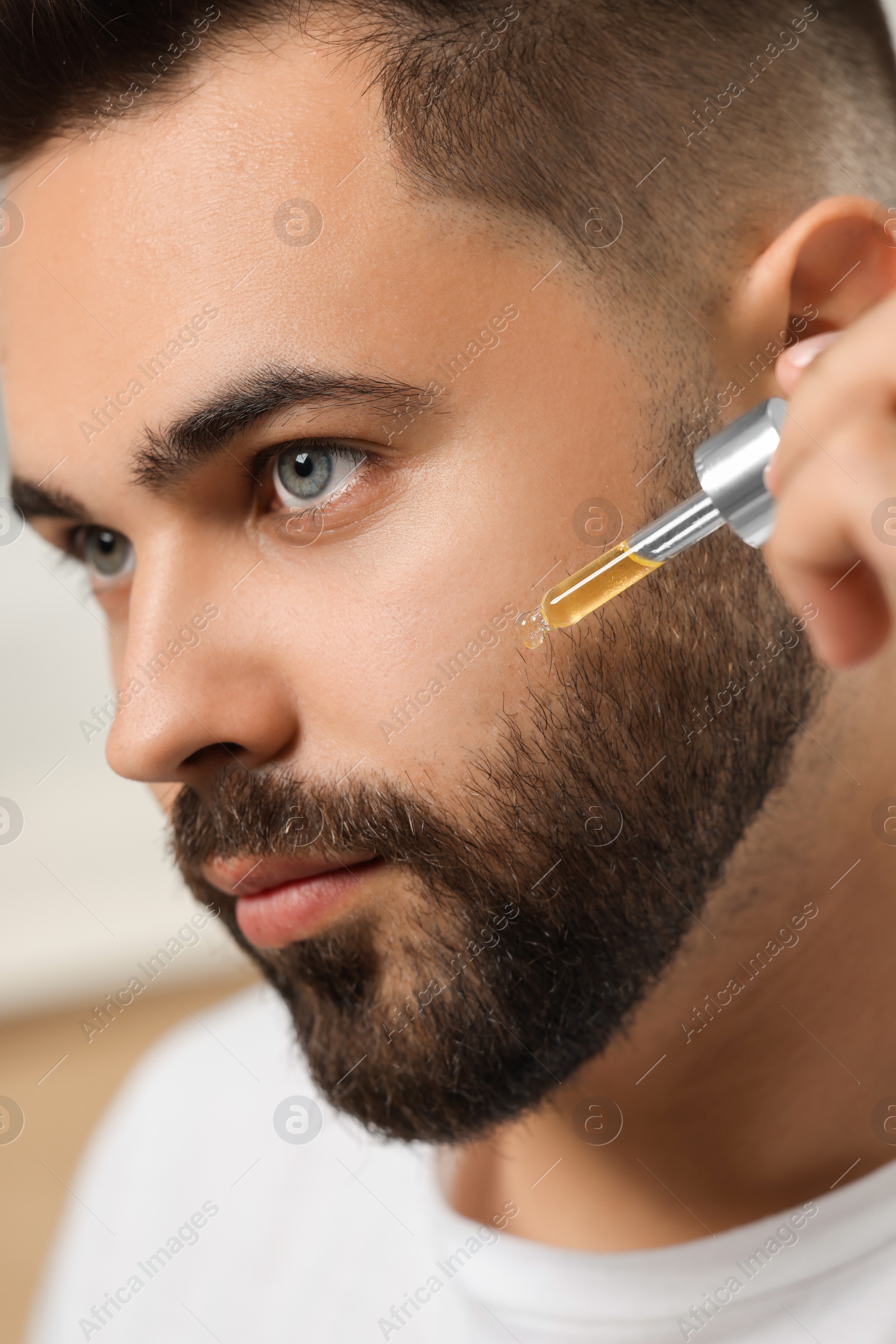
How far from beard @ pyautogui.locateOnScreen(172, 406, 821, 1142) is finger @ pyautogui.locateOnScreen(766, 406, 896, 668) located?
0.28m

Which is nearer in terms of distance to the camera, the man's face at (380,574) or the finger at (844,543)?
the finger at (844,543)

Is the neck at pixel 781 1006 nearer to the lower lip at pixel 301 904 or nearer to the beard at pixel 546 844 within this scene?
the beard at pixel 546 844

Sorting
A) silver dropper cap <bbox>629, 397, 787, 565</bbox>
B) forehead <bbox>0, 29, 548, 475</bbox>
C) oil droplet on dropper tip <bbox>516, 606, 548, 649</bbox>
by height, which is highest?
forehead <bbox>0, 29, 548, 475</bbox>

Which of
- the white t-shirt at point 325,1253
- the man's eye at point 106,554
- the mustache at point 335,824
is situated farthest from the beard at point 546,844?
the man's eye at point 106,554

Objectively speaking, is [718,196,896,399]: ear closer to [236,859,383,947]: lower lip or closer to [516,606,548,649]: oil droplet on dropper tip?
[516,606,548,649]: oil droplet on dropper tip

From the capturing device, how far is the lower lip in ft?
2.41

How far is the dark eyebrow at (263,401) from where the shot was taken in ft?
2.17

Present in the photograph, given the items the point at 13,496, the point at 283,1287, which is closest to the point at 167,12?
the point at 13,496

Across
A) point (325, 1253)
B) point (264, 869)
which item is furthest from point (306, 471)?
point (325, 1253)

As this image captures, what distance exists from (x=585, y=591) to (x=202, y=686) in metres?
0.24

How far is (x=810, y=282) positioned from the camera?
74cm

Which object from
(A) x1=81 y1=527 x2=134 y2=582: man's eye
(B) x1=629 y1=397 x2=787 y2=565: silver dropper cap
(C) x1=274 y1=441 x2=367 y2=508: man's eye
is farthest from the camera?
(A) x1=81 y1=527 x2=134 y2=582: man's eye

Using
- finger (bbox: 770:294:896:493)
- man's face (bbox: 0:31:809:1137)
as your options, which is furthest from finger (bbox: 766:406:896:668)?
man's face (bbox: 0:31:809:1137)

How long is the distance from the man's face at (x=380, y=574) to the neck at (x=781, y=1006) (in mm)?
46
